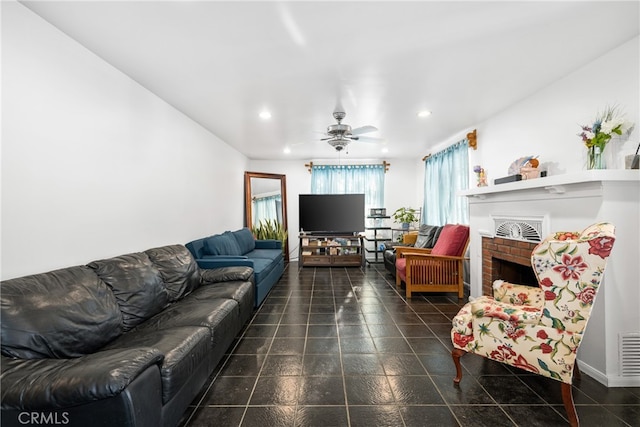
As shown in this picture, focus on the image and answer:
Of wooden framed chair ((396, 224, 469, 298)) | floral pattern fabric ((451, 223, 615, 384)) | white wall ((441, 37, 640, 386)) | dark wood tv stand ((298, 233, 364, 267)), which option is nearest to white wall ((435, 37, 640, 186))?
white wall ((441, 37, 640, 386))

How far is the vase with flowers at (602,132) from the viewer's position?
1.99 metres

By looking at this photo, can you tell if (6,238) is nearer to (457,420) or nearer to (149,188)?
(149,188)

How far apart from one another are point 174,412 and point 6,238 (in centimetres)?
137

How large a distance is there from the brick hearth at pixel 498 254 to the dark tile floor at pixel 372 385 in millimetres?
710

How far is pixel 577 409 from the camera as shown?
1706 millimetres

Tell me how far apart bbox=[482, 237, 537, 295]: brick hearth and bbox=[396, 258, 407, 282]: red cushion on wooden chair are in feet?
3.29

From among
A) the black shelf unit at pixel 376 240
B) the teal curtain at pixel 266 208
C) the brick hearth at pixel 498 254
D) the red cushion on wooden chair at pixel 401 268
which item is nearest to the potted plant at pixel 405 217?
the black shelf unit at pixel 376 240

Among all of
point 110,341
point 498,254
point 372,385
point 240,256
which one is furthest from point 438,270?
point 110,341

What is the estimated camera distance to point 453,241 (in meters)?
3.91

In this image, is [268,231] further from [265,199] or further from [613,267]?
[613,267]

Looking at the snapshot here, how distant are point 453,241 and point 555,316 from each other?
2410mm

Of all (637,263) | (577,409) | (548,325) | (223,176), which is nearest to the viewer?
(548,325)

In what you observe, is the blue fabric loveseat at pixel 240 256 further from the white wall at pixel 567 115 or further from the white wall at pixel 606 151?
the white wall at pixel 567 115

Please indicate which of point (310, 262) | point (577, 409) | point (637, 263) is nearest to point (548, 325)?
point (577, 409)
